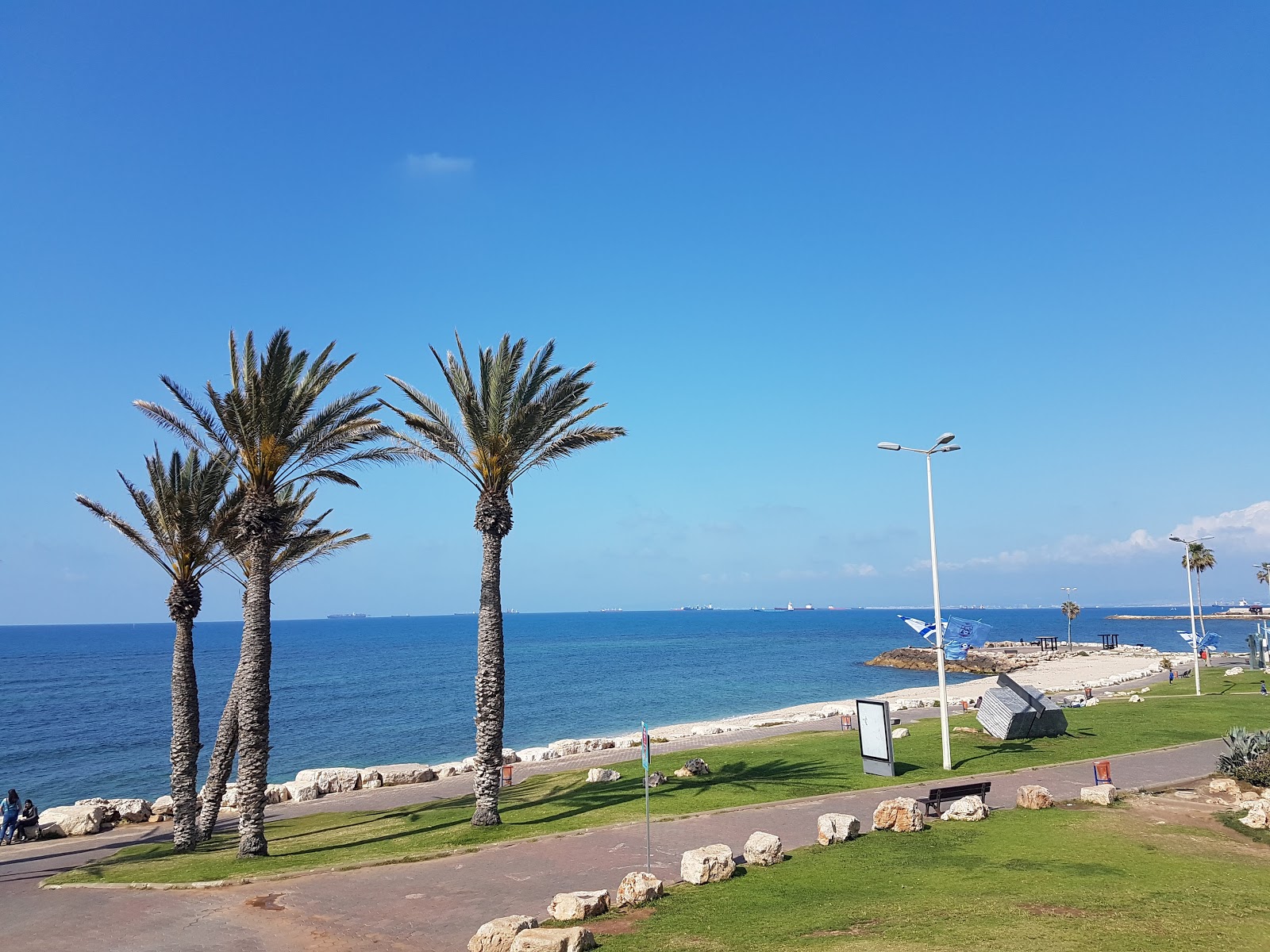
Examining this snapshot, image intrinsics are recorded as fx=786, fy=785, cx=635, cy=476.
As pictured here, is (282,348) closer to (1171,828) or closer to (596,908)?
(596,908)

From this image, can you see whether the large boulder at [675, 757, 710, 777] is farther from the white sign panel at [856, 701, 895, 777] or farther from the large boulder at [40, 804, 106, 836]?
the large boulder at [40, 804, 106, 836]

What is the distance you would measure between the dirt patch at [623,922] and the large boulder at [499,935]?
928 mm

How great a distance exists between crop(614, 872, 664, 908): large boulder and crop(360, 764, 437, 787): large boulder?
19.9m

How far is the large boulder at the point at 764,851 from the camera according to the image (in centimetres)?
1347

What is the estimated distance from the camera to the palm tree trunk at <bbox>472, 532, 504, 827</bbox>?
18.6 metres

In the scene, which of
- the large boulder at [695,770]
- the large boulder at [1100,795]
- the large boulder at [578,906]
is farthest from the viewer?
the large boulder at [695,770]

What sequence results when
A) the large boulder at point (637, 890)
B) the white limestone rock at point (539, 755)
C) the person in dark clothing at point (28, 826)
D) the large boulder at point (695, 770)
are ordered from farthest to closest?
1. the white limestone rock at point (539, 755)
2. the person in dark clothing at point (28, 826)
3. the large boulder at point (695, 770)
4. the large boulder at point (637, 890)

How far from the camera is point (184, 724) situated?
66.2 ft

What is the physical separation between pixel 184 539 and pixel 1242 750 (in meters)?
27.1

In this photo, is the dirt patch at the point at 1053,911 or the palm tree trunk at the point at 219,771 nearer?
the dirt patch at the point at 1053,911

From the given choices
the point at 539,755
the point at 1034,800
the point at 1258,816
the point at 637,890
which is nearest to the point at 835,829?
the point at 637,890

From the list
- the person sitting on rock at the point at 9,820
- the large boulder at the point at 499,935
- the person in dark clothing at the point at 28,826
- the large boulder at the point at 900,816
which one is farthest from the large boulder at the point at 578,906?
the person in dark clothing at the point at 28,826

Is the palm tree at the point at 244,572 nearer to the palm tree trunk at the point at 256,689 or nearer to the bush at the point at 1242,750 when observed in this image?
the palm tree trunk at the point at 256,689

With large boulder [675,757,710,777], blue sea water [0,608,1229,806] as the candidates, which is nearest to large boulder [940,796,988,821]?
large boulder [675,757,710,777]
